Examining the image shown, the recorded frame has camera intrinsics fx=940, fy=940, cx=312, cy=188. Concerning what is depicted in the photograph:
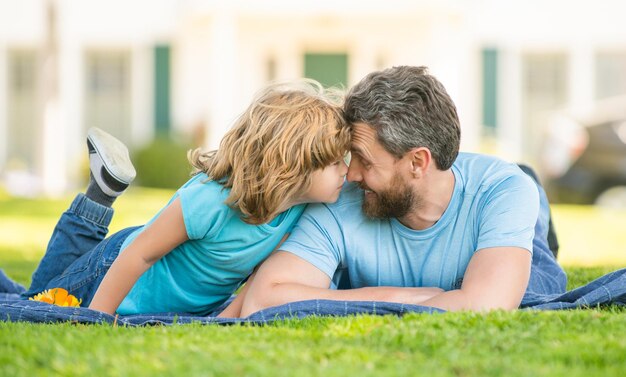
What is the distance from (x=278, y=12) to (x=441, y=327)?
41.6 feet

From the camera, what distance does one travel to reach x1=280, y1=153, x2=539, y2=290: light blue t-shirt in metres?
4.14

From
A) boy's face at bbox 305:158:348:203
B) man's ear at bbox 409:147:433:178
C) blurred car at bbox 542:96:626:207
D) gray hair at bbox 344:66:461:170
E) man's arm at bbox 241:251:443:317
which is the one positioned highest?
gray hair at bbox 344:66:461:170

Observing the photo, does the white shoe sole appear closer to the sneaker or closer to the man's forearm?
the sneaker

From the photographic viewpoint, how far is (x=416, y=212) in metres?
4.23

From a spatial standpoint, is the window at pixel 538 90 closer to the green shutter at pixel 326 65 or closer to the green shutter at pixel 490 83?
the green shutter at pixel 490 83

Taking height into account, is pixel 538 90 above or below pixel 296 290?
above

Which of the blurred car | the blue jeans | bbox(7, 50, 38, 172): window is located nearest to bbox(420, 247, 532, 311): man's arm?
the blue jeans

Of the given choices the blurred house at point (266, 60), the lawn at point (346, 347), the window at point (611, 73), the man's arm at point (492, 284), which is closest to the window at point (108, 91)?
the blurred house at point (266, 60)

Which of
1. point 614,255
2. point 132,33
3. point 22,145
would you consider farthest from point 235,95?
point 614,255

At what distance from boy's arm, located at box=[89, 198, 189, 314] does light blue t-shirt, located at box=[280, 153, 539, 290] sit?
0.50m

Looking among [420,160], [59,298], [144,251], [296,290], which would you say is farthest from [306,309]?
[59,298]

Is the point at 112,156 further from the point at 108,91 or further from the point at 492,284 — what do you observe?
the point at 108,91

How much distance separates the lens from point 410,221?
168 inches

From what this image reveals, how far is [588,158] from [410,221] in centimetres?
924
